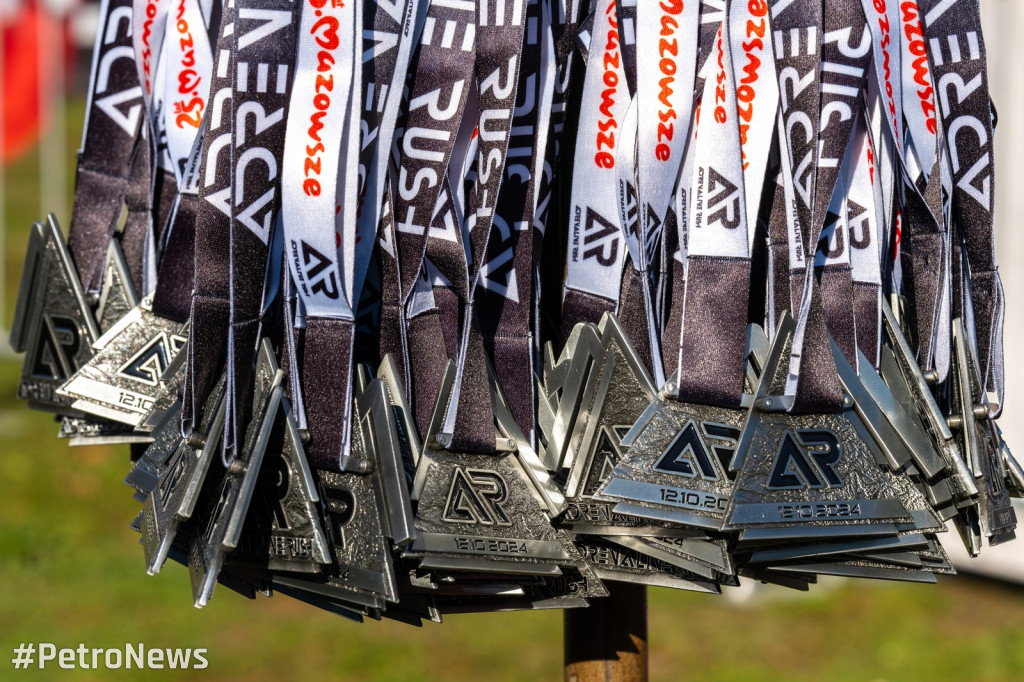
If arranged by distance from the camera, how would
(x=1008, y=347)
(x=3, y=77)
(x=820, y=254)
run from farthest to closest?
(x=3, y=77) → (x=1008, y=347) → (x=820, y=254)

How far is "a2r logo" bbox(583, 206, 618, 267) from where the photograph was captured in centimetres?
92

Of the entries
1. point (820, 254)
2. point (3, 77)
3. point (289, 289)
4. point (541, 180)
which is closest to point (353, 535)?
point (289, 289)

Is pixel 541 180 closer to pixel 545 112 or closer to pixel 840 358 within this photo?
pixel 545 112

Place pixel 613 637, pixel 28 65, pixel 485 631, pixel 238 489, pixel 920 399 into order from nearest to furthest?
pixel 238 489
pixel 920 399
pixel 613 637
pixel 485 631
pixel 28 65

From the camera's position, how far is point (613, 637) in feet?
A: 3.37

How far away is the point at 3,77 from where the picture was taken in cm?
662

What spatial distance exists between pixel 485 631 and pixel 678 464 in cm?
254

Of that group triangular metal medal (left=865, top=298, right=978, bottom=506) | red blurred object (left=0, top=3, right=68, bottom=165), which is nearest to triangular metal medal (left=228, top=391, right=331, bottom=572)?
triangular metal medal (left=865, top=298, right=978, bottom=506)

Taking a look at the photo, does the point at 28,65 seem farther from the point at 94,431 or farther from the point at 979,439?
the point at 979,439

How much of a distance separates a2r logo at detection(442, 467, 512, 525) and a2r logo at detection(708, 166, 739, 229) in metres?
0.28

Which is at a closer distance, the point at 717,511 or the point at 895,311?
the point at 717,511

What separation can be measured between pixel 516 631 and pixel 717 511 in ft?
8.28

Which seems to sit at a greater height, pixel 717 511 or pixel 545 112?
pixel 545 112

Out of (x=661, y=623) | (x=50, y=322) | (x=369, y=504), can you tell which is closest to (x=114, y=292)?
(x=50, y=322)
